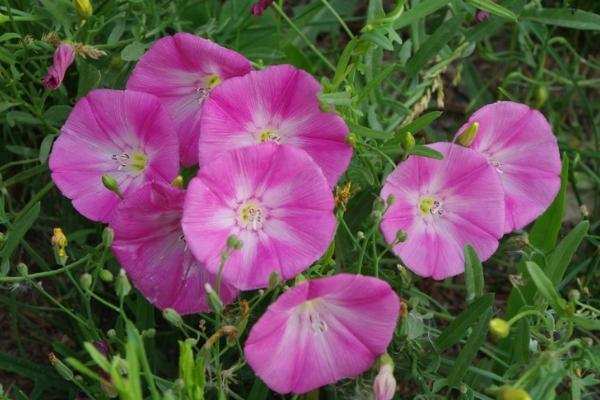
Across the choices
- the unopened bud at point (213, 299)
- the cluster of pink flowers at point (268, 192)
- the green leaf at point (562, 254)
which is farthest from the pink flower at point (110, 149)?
the green leaf at point (562, 254)

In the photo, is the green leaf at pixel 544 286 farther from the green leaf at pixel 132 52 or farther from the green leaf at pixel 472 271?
the green leaf at pixel 132 52

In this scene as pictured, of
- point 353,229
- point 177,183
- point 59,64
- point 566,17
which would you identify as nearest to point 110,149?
point 59,64

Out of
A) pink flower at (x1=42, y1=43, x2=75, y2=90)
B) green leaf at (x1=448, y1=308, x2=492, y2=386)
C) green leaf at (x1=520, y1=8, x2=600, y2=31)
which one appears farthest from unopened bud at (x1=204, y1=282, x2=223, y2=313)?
green leaf at (x1=520, y1=8, x2=600, y2=31)

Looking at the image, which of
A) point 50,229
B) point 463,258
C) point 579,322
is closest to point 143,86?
point 50,229

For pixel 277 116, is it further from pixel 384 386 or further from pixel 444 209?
pixel 384 386

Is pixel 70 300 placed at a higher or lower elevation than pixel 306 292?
lower

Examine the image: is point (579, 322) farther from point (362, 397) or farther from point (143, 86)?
point (143, 86)
